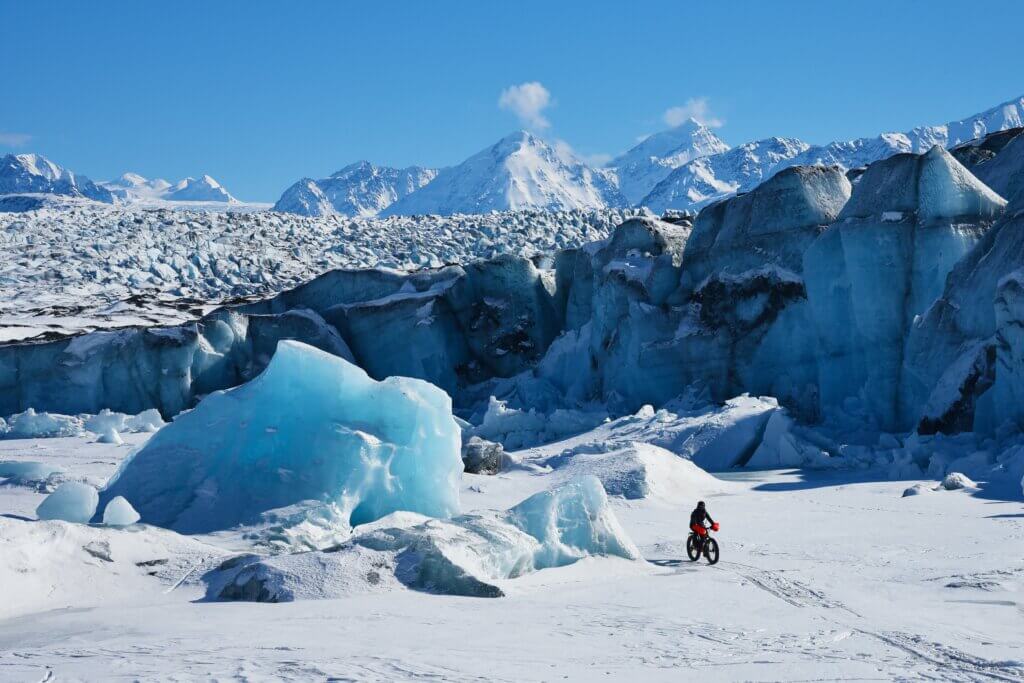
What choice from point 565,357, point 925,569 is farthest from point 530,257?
point 925,569

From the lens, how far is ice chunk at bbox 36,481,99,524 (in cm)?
1088

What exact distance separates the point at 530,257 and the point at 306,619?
27.6 meters

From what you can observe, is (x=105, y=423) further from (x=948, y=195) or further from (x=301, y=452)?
(x=948, y=195)

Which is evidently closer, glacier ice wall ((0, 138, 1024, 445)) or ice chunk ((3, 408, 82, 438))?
glacier ice wall ((0, 138, 1024, 445))

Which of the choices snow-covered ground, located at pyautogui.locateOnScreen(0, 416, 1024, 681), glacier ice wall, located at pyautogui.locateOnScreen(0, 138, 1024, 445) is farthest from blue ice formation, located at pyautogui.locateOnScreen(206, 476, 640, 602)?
glacier ice wall, located at pyautogui.locateOnScreen(0, 138, 1024, 445)

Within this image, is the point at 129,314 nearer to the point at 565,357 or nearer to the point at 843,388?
the point at 565,357

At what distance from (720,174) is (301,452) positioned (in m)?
163

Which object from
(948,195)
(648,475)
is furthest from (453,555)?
(948,195)

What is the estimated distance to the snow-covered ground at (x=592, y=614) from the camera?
5.97 meters

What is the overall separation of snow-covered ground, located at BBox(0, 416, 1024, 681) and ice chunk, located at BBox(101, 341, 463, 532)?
119 centimetres

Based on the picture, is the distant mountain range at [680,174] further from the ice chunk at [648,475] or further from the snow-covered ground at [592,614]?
the snow-covered ground at [592,614]

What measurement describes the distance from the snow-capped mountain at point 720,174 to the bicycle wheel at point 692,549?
439 ft

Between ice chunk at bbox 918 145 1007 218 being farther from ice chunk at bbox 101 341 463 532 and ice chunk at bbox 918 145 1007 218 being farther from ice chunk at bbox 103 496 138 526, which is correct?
ice chunk at bbox 103 496 138 526

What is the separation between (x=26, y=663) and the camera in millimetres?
5676
